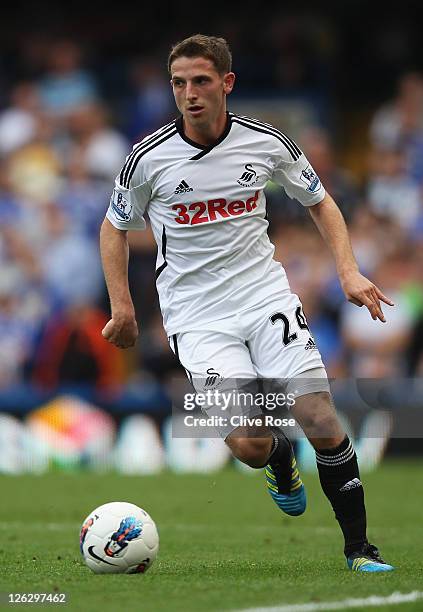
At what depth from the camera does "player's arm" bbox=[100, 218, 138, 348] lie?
22.8ft

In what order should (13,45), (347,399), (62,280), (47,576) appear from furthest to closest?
(13,45), (62,280), (347,399), (47,576)

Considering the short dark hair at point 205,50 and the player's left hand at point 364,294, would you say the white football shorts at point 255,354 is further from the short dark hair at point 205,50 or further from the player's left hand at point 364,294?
the short dark hair at point 205,50

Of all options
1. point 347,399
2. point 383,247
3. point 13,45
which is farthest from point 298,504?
point 13,45

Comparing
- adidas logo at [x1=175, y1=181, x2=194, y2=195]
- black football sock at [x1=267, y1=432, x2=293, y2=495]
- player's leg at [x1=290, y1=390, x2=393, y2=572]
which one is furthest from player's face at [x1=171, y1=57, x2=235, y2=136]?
→ black football sock at [x1=267, y1=432, x2=293, y2=495]

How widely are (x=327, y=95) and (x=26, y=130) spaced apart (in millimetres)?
4411

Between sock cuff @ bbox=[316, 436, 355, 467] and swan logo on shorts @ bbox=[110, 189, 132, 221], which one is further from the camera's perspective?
swan logo on shorts @ bbox=[110, 189, 132, 221]

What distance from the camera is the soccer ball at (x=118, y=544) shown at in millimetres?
6496

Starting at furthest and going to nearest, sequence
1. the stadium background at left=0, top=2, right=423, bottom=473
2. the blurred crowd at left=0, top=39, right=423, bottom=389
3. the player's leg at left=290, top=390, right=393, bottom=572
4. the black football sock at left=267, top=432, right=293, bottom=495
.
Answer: the blurred crowd at left=0, top=39, right=423, bottom=389 → the stadium background at left=0, top=2, right=423, bottom=473 → the black football sock at left=267, top=432, right=293, bottom=495 → the player's leg at left=290, top=390, right=393, bottom=572

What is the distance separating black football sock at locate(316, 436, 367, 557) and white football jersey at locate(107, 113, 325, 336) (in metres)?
0.91

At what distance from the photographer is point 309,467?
13727mm

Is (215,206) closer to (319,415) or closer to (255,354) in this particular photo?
(255,354)

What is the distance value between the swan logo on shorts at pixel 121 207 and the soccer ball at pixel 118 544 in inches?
63.2

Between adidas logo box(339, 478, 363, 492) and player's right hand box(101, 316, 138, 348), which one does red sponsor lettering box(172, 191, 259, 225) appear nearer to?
player's right hand box(101, 316, 138, 348)

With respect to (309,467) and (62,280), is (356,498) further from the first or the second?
(62,280)
